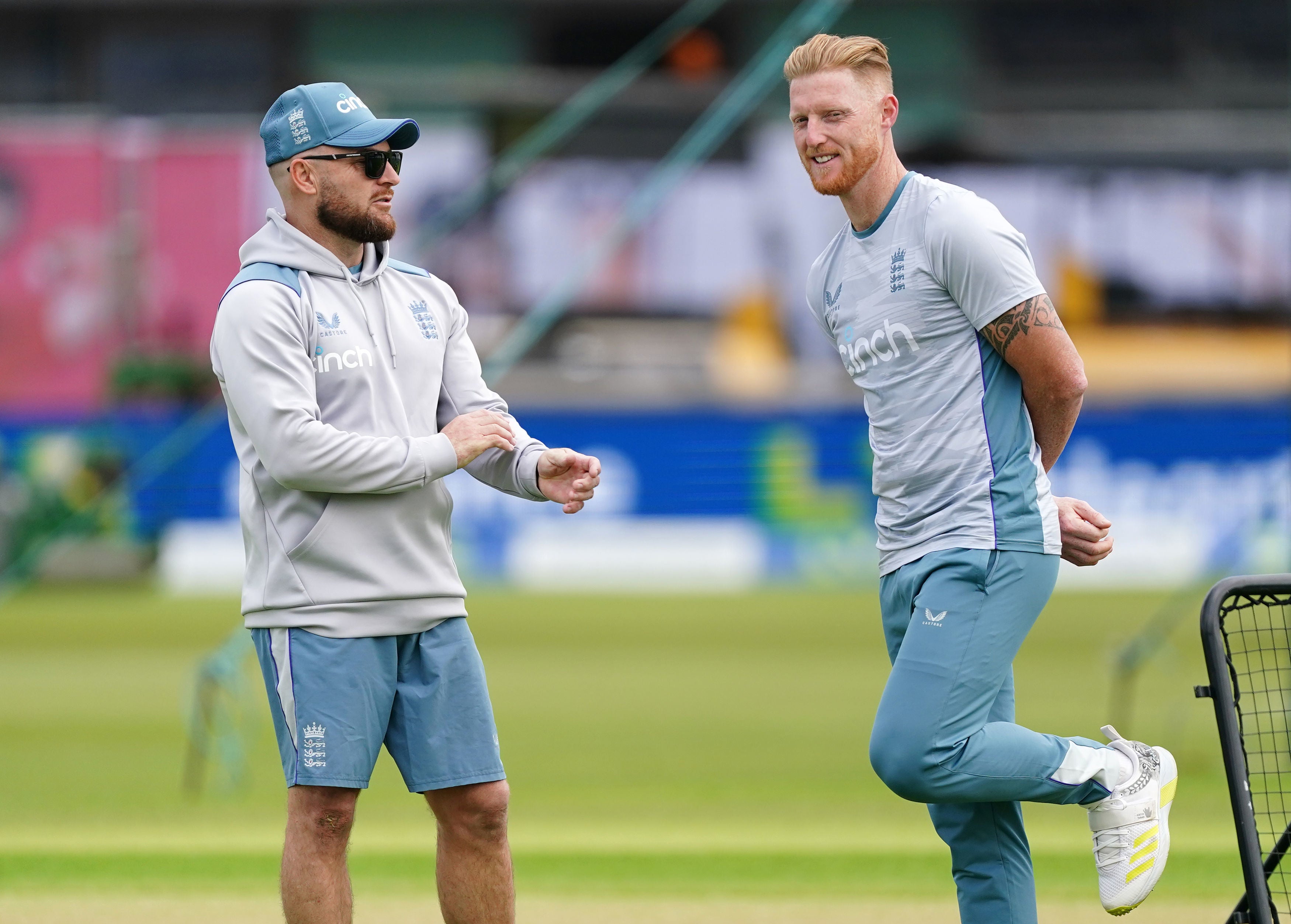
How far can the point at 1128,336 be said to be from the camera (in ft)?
87.8

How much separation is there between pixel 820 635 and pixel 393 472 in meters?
11.3

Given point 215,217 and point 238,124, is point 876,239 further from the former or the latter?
point 238,124

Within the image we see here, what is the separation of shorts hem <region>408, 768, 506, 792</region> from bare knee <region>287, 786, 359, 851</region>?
0.19 m

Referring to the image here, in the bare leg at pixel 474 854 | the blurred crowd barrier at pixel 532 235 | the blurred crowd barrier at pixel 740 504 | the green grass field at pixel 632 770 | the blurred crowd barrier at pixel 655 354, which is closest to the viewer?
the bare leg at pixel 474 854

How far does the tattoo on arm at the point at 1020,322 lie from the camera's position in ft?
14.1

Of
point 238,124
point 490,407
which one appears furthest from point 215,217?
point 490,407

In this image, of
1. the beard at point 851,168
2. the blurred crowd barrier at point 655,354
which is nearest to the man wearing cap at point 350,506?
the beard at point 851,168

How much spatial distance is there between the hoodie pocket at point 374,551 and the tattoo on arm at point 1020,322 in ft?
4.87

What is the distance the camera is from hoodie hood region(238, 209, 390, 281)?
14.9 ft

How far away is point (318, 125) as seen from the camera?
4539mm

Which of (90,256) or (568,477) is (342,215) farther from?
(90,256)

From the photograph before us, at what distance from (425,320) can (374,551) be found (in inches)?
25.8

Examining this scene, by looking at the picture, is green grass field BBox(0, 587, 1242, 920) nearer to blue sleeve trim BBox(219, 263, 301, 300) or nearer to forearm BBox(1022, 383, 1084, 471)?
forearm BBox(1022, 383, 1084, 471)

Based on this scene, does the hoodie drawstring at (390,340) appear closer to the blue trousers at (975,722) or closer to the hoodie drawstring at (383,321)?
the hoodie drawstring at (383,321)
